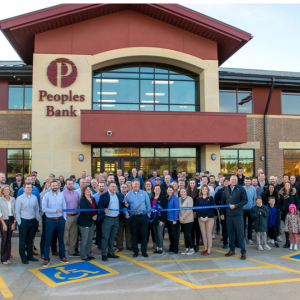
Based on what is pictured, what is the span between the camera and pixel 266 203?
31.7ft

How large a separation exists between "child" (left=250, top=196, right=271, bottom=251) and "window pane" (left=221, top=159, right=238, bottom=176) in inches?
339

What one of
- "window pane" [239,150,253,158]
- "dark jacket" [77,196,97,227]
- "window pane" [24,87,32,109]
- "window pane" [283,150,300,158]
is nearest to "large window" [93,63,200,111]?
"window pane" [24,87,32,109]

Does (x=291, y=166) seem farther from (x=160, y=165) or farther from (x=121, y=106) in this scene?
(x=121, y=106)

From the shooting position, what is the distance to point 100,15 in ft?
49.7

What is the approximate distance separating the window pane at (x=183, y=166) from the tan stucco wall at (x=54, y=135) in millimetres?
4490

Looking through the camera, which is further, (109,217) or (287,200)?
(287,200)

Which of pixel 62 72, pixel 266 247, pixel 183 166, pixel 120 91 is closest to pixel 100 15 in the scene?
pixel 62 72

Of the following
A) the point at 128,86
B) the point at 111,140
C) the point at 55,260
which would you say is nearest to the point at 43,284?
the point at 55,260

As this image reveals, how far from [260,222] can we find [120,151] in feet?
28.3

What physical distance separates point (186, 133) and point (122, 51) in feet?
17.0

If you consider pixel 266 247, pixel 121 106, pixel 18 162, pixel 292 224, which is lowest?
pixel 266 247

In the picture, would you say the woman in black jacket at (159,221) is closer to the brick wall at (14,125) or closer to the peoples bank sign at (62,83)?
the peoples bank sign at (62,83)

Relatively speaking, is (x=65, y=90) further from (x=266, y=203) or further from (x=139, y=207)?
(x=266, y=203)

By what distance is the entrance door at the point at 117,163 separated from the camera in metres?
15.5
